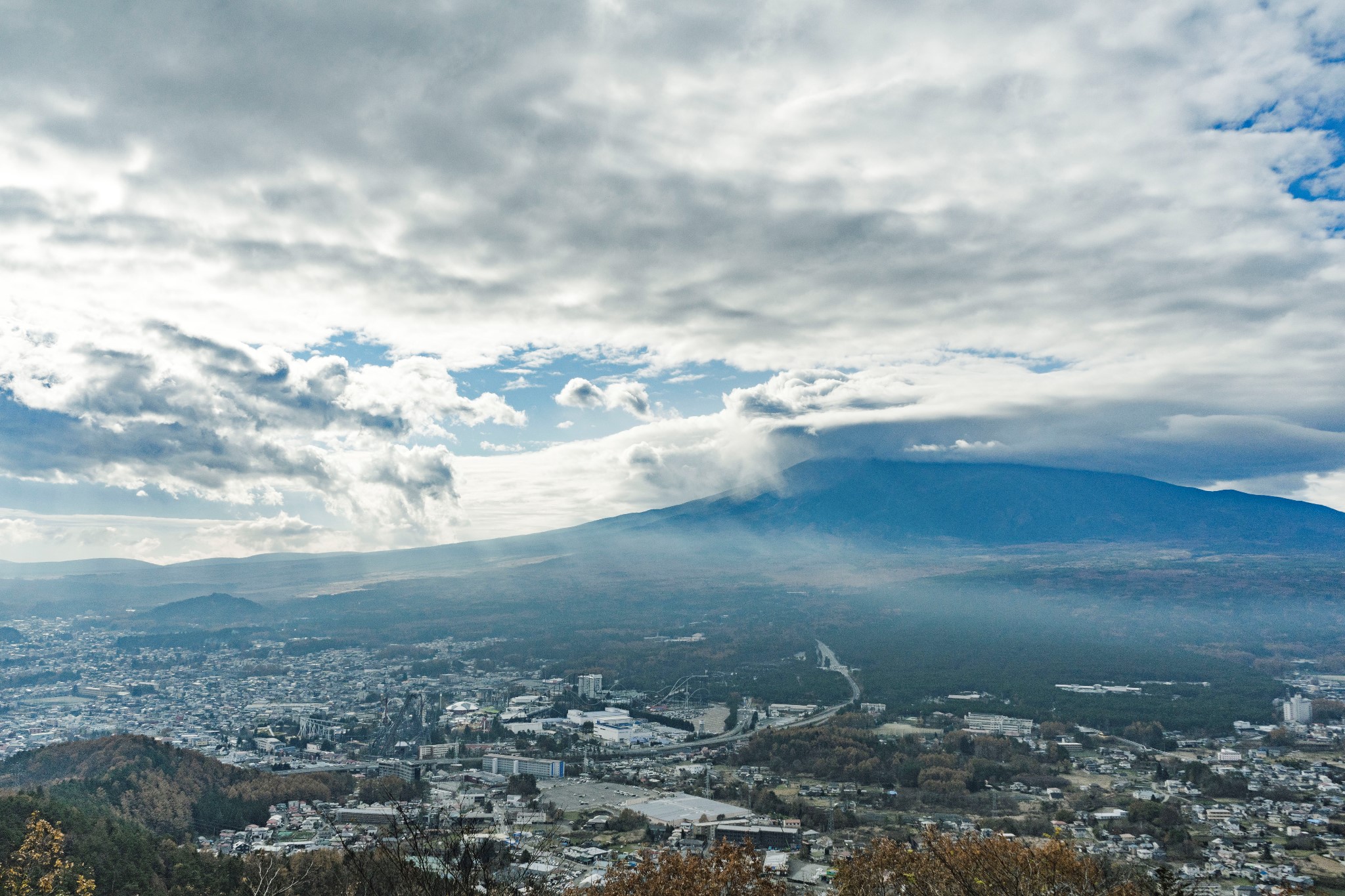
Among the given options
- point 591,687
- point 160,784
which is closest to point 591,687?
point 591,687

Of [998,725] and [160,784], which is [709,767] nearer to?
[998,725]

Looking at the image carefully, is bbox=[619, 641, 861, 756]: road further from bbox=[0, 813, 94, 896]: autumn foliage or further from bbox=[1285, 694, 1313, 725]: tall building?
bbox=[0, 813, 94, 896]: autumn foliage

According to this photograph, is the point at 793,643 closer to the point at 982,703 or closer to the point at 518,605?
the point at 982,703

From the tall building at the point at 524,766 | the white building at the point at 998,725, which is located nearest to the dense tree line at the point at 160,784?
the tall building at the point at 524,766

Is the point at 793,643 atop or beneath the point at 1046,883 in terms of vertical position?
beneath

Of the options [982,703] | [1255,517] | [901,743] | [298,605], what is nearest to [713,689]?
[982,703]

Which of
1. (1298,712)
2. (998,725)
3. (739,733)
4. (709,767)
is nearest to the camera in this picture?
(709,767)

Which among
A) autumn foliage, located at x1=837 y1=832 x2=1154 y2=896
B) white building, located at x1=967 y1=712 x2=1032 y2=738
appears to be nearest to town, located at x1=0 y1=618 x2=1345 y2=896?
white building, located at x1=967 y1=712 x2=1032 y2=738
